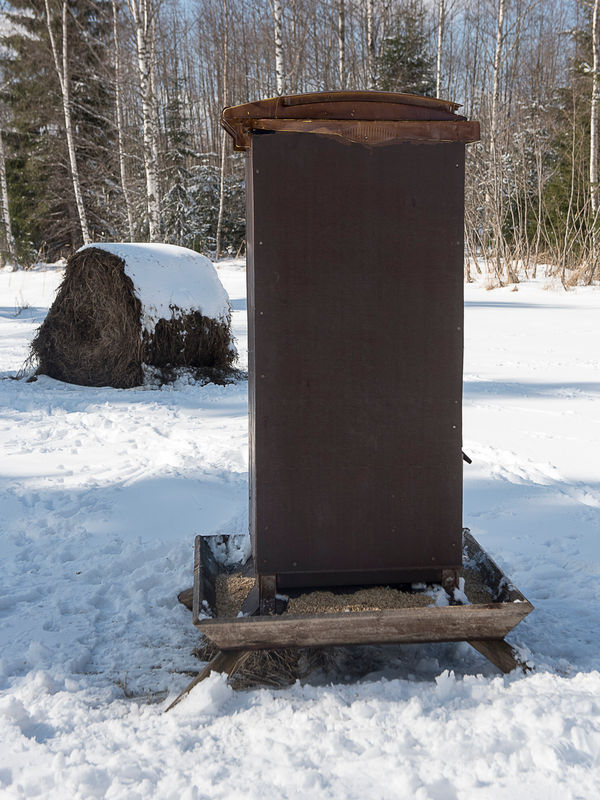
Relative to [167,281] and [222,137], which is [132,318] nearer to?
[167,281]

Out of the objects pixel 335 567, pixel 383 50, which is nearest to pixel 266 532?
pixel 335 567

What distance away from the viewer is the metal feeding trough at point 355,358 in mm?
2084

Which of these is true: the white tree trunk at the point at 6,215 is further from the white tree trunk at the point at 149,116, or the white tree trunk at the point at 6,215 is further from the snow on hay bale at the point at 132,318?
the snow on hay bale at the point at 132,318

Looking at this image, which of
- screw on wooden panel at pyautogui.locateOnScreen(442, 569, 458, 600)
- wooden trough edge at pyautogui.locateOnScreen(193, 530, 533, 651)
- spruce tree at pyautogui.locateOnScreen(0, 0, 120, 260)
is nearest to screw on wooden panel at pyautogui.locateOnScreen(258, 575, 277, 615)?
wooden trough edge at pyautogui.locateOnScreen(193, 530, 533, 651)

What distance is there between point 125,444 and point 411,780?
373 centimetres

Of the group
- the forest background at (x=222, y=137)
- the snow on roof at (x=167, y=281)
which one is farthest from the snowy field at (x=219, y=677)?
the forest background at (x=222, y=137)

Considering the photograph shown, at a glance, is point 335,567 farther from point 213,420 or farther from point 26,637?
point 213,420

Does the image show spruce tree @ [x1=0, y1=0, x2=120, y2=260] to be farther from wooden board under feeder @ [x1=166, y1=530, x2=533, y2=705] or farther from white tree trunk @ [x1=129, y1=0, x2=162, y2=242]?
wooden board under feeder @ [x1=166, y1=530, x2=533, y2=705]

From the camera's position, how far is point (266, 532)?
2.25 meters

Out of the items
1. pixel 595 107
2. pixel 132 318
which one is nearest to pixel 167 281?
pixel 132 318

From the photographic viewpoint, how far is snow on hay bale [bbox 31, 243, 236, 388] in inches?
276

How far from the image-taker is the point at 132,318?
6.98 m

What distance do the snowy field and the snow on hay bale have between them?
169cm

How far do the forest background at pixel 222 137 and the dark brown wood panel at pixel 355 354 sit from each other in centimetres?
1546
